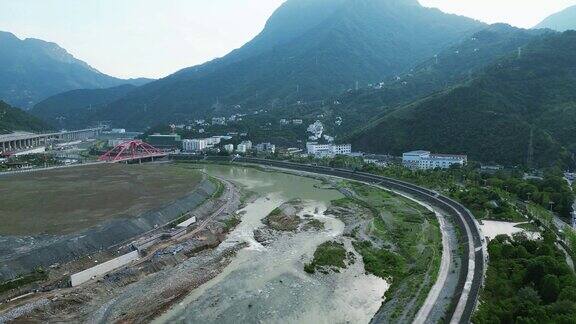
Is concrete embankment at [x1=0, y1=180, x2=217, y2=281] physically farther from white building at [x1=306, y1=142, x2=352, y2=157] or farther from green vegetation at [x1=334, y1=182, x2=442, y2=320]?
white building at [x1=306, y1=142, x2=352, y2=157]

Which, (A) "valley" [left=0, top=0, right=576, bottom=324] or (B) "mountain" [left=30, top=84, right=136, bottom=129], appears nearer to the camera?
(A) "valley" [left=0, top=0, right=576, bottom=324]

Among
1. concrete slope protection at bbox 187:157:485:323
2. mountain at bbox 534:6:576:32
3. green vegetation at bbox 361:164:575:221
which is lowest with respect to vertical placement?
concrete slope protection at bbox 187:157:485:323

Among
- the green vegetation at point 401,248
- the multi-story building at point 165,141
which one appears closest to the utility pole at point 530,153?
the green vegetation at point 401,248

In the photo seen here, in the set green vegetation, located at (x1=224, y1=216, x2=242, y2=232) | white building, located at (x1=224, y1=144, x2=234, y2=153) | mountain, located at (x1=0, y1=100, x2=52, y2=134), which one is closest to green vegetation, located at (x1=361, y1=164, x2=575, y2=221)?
green vegetation, located at (x1=224, y1=216, x2=242, y2=232)

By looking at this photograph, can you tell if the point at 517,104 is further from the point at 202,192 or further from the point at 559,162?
the point at 202,192

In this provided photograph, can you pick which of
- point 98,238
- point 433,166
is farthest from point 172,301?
point 433,166

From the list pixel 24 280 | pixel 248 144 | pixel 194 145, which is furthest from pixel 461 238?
pixel 194 145

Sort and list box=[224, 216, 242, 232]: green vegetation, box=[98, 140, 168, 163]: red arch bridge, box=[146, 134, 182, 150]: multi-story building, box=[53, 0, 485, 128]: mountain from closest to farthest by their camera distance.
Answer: box=[224, 216, 242, 232]: green vegetation
box=[98, 140, 168, 163]: red arch bridge
box=[146, 134, 182, 150]: multi-story building
box=[53, 0, 485, 128]: mountain
